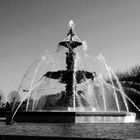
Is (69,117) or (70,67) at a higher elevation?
(70,67)

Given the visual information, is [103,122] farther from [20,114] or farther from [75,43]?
[75,43]

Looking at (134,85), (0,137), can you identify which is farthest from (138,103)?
(0,137)

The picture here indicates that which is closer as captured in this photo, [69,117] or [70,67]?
[69,117]

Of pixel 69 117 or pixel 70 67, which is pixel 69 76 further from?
pixel 69 117

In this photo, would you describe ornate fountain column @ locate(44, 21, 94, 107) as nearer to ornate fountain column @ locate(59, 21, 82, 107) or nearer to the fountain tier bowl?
ornate fountain column @ locate(59, 21, 82, 107)

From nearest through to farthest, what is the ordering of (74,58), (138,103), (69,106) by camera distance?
(69,106), (74,58), (138,103)

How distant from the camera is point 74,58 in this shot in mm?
22312

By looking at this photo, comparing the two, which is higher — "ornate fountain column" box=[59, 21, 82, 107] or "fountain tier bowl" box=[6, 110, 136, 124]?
"ornate fountain column" box=[59, 21, 82, 107]

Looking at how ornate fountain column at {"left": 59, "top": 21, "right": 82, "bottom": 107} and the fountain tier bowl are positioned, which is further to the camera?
ornate fountain column at {"left": 59, "top": 21, "right": 82, "bottom": 107}

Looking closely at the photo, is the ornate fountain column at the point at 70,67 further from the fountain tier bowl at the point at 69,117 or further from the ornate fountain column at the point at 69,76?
the fountain tier bowl at the point at 69,117

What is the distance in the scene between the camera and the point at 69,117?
15.9m

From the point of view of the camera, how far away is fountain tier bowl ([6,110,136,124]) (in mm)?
15953

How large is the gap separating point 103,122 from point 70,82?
17.6 ft

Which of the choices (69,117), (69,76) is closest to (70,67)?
(69,76)
